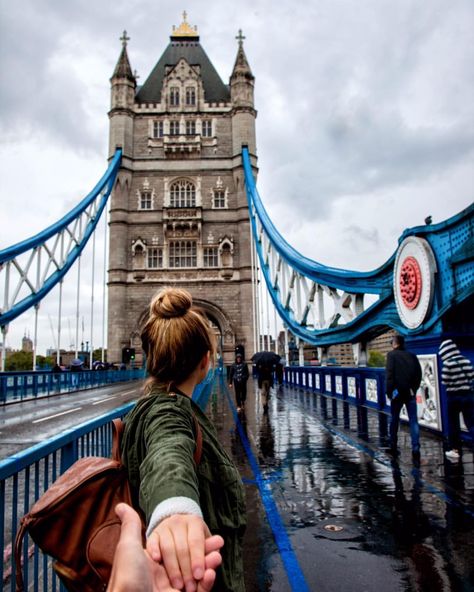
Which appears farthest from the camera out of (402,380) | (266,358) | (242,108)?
(242,108)

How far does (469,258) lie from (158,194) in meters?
31.9

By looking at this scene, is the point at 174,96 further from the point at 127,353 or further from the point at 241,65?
the point at 127,353

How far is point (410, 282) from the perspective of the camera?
7.55m

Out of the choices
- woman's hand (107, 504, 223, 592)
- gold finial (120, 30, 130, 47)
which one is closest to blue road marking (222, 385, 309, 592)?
woman's hand (107, 504, 223, 592)

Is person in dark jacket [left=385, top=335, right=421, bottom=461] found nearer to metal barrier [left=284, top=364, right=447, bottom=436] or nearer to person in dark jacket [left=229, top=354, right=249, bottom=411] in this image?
metal barrier [left=284, top=364, right=447, bottom=436]

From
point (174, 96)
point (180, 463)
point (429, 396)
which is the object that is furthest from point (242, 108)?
point (180, 463)

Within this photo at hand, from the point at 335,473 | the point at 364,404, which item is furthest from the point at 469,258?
the point at 364,404

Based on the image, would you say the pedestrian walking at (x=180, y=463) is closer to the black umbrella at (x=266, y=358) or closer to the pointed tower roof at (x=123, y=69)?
the black umbrella at (x=266, y=358)

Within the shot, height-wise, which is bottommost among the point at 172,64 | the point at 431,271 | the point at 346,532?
the point at 346,532

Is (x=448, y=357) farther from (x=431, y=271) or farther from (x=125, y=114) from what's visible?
(x=125, y=114)

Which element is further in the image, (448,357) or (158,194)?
(158,194)

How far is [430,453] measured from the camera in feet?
19.2

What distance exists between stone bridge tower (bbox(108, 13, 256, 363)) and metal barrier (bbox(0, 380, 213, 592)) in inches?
1120

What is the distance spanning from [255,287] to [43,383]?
15972 mm
